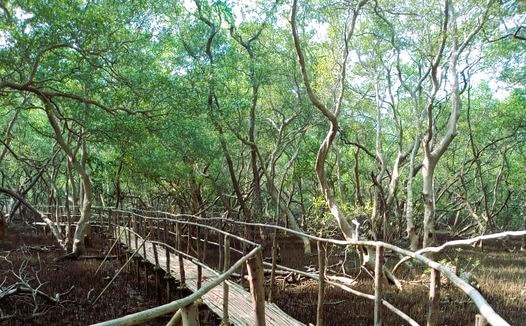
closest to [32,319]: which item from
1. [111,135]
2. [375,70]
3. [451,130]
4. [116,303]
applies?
[116,303]

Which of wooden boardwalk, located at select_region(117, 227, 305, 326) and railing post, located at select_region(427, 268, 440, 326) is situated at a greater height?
railing post, located at select_region(427, 268, 440, 326)

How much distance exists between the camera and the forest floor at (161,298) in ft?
24.5

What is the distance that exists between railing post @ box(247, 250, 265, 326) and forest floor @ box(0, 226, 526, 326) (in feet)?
9.11

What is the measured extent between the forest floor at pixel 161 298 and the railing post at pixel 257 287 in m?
2.78

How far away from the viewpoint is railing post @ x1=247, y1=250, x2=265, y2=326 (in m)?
3.80

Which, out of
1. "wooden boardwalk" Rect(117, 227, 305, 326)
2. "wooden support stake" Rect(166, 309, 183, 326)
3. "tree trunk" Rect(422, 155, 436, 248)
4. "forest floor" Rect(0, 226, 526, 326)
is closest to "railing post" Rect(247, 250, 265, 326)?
"wooden boardwalk" Rect(117, 227, 305, 326)

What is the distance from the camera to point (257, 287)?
3818 mm

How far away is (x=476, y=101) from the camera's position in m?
19.4

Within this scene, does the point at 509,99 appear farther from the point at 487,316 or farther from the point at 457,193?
the point at 487,316

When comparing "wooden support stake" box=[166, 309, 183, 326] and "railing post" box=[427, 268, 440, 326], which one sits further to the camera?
"railing post" box=[427, 268, 440, 326]

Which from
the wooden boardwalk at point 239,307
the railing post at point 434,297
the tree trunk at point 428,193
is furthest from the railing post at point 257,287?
the tree trunk at point 428,193

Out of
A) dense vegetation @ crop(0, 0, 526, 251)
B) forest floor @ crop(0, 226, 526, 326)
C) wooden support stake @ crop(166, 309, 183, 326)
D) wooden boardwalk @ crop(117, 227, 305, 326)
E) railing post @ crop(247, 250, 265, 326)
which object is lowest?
forest floor @ crop(0, 226, 526, 326)

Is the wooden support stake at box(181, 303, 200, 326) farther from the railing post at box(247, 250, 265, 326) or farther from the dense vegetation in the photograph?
the dense vegetation

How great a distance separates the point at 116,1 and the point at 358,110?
1101 centimetres
